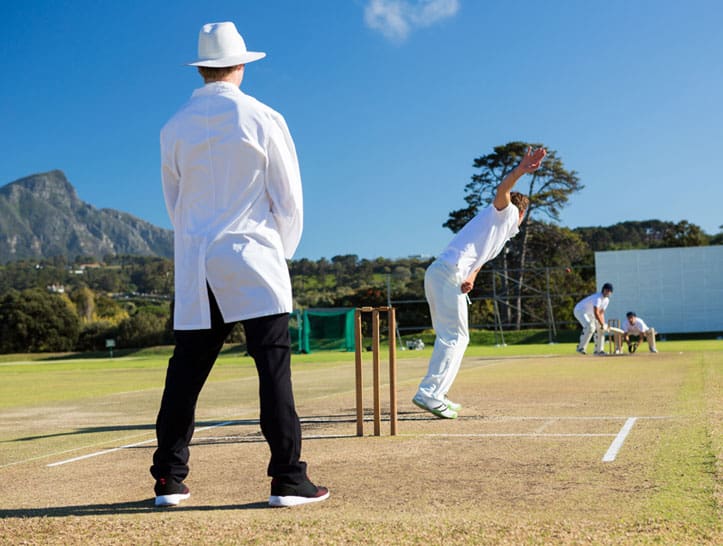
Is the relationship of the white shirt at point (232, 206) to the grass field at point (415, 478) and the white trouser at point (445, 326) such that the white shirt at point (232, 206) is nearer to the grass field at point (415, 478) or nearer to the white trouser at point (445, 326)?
the grass field at point (415, 478)

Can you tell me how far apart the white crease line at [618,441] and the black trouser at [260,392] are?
194 centimetres

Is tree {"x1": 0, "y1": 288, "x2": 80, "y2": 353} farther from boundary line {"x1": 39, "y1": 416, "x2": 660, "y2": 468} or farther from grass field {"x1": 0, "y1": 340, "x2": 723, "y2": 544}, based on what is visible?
boundary line {"x1": 39, "y1": 416, "x2": 660, "y2": 468}

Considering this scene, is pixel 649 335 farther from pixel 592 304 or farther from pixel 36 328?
pixel 36 328

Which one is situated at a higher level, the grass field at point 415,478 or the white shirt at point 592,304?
the white shirt at point 592,304

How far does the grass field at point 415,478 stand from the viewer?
3.25 m

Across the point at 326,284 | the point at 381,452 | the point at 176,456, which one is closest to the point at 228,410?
the point at 381,452

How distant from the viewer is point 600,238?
110 meters

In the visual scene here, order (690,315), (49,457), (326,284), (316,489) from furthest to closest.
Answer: (326,284)
(690,315)
(49,457)
(316,489)

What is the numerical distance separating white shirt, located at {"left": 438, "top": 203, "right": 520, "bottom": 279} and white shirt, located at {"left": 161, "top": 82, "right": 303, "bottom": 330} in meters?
3.47

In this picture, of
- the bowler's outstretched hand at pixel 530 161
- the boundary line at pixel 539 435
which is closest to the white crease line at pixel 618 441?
the boundary line at pixel 539 435

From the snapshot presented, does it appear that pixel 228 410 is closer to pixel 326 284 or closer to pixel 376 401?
pixel 376 401

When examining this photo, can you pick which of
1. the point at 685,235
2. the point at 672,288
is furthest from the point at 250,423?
the point at 685,235

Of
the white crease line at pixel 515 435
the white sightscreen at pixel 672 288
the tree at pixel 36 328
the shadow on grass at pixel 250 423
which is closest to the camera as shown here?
the white crease line at pixel 515 435

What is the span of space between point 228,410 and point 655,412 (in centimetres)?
443
